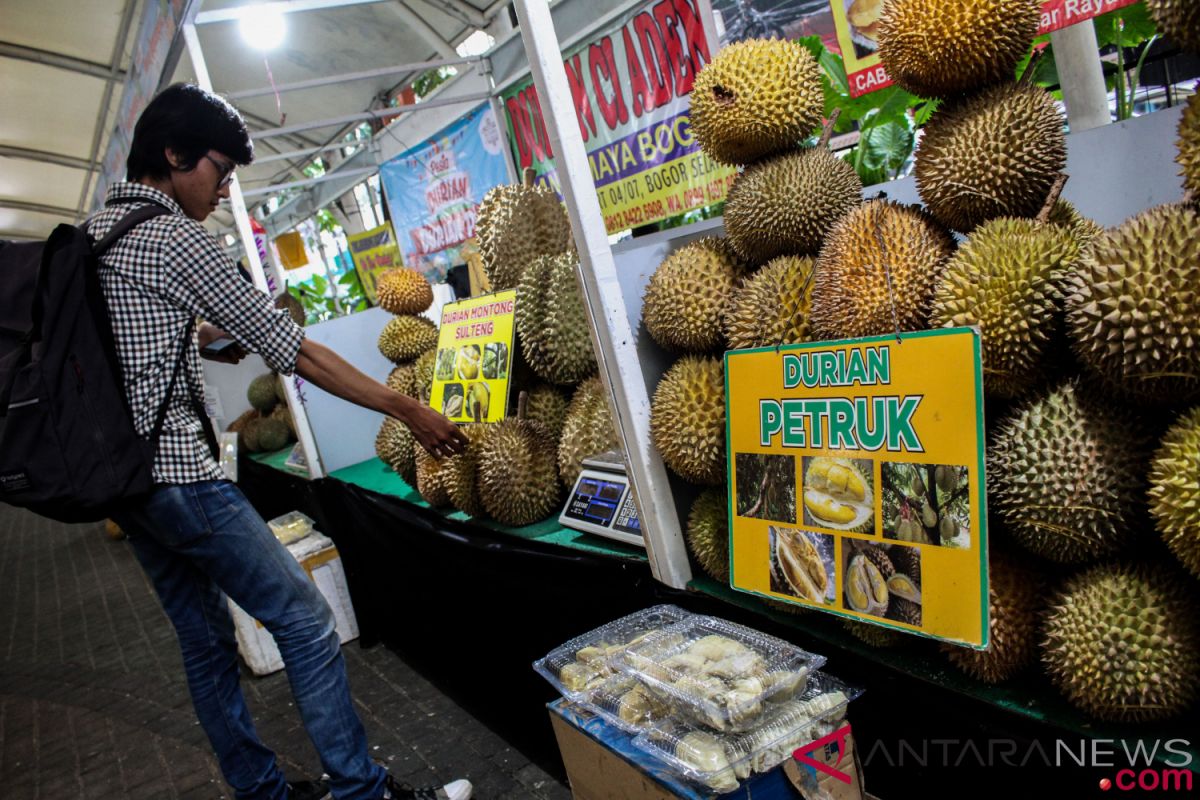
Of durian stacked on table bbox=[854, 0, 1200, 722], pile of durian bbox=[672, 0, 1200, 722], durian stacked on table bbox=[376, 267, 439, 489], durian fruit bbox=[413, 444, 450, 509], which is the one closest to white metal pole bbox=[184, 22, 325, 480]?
durian stacked on table bbox=[376, 267, 439, 489]

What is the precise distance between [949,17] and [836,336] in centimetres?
56

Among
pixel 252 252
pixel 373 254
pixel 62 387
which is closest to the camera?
pixel 62 387

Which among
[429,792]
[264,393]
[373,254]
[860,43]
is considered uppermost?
[373,254]

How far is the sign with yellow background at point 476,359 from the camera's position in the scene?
2742 millimetres

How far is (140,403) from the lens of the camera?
197 centimetres

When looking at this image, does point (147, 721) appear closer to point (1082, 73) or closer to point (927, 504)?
point (927, 504)

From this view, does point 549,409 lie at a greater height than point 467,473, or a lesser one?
greater

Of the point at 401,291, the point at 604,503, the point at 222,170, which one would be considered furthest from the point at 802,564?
the point at 401,291

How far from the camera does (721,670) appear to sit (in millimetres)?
1375

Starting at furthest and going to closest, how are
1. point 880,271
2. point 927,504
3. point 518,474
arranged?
point 518,474 → point 880,271 → point 927,504

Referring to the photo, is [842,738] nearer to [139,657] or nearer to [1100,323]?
[1100,323]

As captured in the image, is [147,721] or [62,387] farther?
[147,721]

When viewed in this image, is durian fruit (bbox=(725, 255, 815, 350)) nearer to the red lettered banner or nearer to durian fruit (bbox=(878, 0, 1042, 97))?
durian fruit (bbox=(878, 0, 1042, 97))

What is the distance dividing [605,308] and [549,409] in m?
0.95
